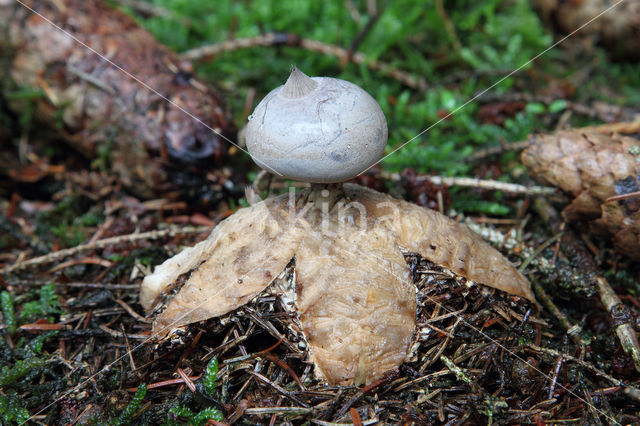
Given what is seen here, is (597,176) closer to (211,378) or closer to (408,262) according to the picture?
(408,262)

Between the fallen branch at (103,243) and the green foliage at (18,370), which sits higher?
the fallen branch at (103,243)

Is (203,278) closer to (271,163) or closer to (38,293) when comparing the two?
(271,163)

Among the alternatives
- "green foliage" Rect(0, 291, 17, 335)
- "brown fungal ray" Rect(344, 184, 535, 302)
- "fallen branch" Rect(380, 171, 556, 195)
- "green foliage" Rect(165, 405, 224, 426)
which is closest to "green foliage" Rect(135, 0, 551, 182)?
"fallen branch" Rect(380, 171, 556, 195)

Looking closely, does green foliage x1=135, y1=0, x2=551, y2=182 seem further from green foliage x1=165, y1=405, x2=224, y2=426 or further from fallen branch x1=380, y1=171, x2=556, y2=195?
green foliage x1=165, y1=405, x2=224, y2=426

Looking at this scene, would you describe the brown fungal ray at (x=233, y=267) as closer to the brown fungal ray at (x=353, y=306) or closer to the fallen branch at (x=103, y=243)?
the brown fungal ray at (x=353, y=306)

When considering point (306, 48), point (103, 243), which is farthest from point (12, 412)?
point (306, 48)

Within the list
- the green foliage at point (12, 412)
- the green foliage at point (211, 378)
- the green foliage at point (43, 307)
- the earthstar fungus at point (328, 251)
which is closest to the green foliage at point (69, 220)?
the green foliage at point (43, 307)
